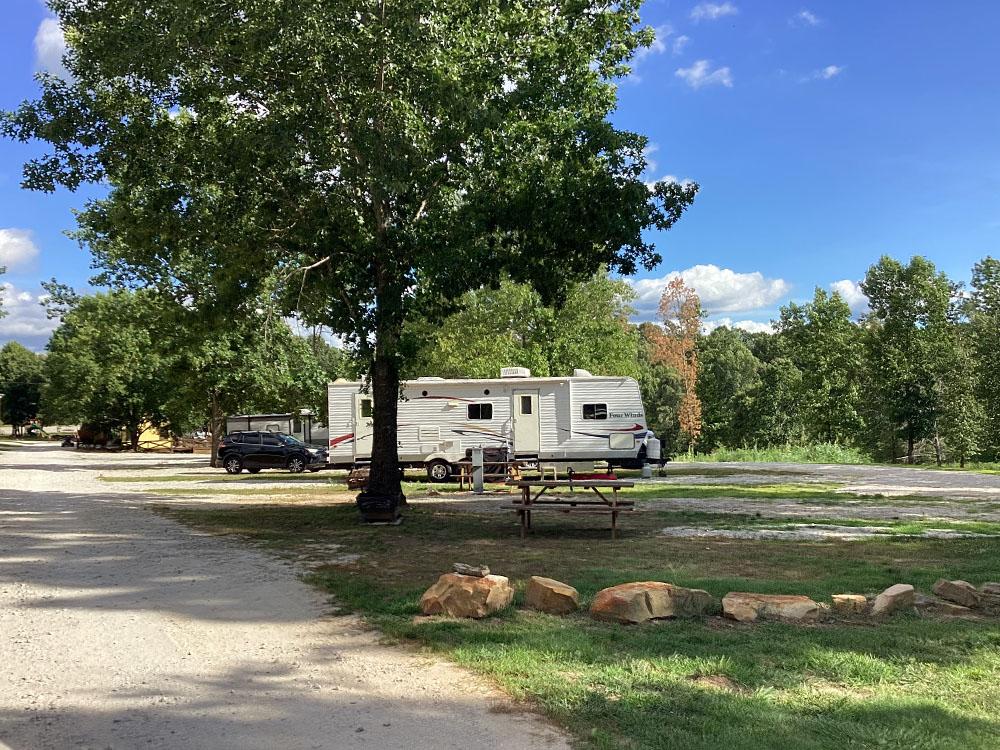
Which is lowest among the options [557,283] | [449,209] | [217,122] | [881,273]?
[557,283]

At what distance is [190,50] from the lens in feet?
33.1

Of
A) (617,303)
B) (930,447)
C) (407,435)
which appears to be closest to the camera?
(407,435)

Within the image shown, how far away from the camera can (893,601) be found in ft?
19.0

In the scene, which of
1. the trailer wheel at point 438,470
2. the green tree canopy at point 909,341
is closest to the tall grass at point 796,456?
the green tree canopy at point 909,341

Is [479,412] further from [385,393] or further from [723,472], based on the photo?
[385,393]

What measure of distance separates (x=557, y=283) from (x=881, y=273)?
120 ft

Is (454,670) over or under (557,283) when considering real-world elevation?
under

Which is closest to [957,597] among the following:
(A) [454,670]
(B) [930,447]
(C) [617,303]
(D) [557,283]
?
(A) [454,670]

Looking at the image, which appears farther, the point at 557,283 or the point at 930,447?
the point at 930,447

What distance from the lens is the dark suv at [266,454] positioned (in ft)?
93.4

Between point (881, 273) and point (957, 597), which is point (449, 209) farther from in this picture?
point (881, 273)

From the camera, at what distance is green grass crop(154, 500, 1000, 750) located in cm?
363

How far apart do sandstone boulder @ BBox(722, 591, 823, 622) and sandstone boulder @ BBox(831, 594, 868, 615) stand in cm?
22

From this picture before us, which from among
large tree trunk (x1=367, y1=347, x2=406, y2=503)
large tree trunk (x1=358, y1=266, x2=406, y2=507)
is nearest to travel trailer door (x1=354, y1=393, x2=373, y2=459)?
large tree trunk (x1=358, y1=266, x2=406, y2=507)
